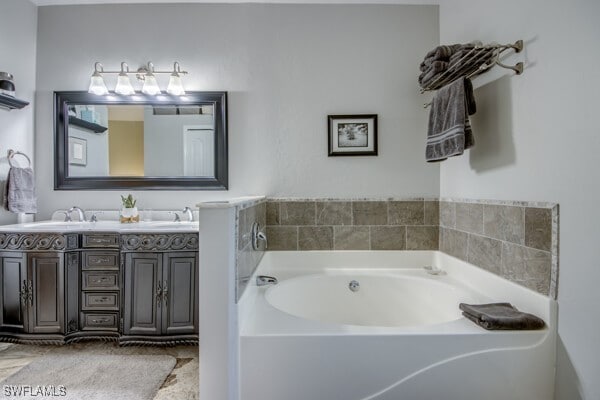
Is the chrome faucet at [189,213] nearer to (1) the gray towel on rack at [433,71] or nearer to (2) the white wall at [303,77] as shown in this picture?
(2) the white wall at [303,77]

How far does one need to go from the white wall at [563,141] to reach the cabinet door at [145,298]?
2.23 metres

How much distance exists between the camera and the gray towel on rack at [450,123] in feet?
5.64

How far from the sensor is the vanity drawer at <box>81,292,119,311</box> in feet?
7.01

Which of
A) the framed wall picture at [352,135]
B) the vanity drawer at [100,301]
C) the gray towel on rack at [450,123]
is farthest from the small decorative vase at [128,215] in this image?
the gray towel on rack at [450,123]

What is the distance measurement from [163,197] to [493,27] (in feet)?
8.52

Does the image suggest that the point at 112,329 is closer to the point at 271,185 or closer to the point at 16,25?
the point at 271,185

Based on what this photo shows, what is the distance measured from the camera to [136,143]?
2.54m

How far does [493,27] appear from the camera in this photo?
175 cm

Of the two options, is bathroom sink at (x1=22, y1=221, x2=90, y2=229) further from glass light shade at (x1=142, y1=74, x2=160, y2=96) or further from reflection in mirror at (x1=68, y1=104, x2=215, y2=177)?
glass light shade at (x1=142, y1=74, x2=160, y2=96)

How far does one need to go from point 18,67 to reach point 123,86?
85cm

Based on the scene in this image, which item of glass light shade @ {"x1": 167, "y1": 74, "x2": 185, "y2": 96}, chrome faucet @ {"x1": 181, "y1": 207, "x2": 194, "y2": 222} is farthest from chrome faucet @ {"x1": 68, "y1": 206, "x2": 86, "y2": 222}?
glass light shade @ {"x1": 167, "y1": 74, "x2": 185, "y2": 96}

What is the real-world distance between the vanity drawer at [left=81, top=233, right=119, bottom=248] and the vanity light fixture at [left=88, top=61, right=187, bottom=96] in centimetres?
116

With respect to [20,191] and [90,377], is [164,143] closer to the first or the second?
[20,191]

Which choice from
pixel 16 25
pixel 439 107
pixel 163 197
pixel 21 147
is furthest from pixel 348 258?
pixel 16 25
